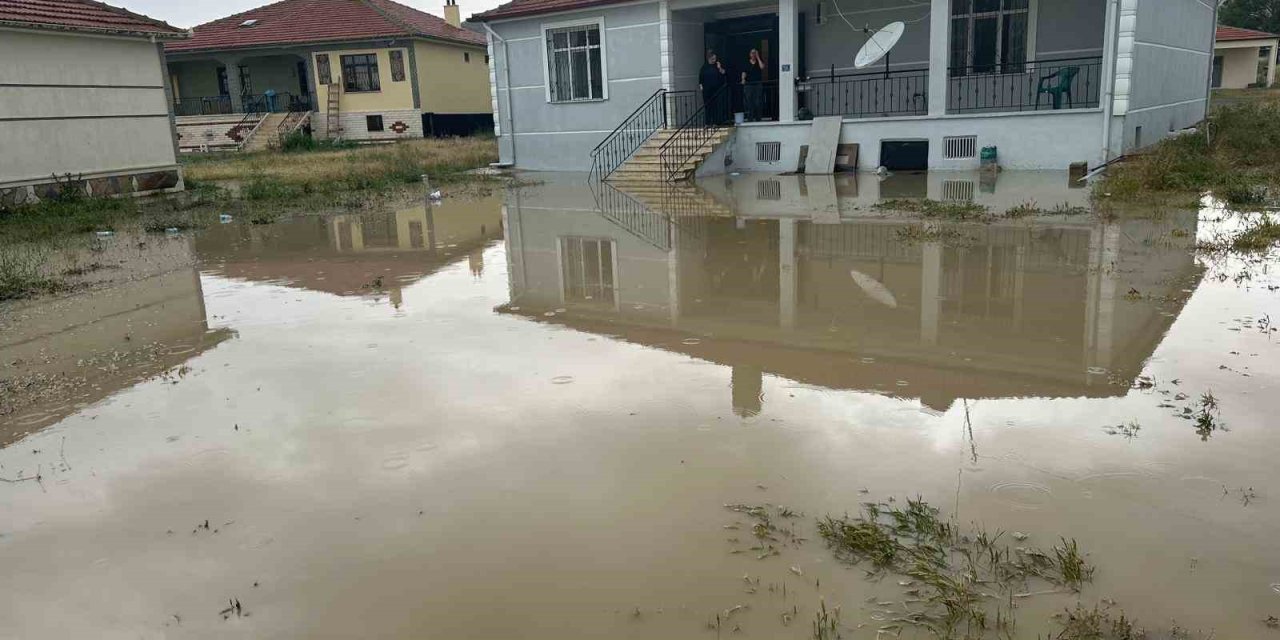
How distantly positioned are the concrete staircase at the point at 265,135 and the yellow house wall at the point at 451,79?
19.5 feet

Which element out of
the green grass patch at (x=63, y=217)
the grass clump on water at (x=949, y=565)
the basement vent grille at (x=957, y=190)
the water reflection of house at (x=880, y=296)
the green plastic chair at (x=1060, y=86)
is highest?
the green plastic chair at (x=1060, y=86)

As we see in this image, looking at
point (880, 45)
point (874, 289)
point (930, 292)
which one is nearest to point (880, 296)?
point (874, 289)

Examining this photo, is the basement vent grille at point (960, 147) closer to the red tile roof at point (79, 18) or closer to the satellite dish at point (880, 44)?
the satellite dish at point (880, 44)

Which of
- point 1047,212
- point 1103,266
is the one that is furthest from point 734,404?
point 1047,212

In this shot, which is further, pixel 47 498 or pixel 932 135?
pixel 932 135

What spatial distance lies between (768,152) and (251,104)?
2693 cm

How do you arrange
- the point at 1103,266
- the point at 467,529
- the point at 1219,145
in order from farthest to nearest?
the point at 1219,145 → the point at 1103,266 → the point at 467,529

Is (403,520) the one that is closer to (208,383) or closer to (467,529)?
(467,529)

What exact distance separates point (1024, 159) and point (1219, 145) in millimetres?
3171

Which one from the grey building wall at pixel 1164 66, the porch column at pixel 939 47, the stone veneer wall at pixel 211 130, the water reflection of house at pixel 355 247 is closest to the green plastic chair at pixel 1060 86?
the grey building wall at pixel 1164 66

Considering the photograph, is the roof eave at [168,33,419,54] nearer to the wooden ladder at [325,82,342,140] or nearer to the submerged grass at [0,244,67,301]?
A: the wooden ladder at [325,82,342,140]

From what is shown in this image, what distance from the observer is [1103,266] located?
25.7ft

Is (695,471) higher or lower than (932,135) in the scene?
lower

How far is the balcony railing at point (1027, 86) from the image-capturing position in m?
17.2
